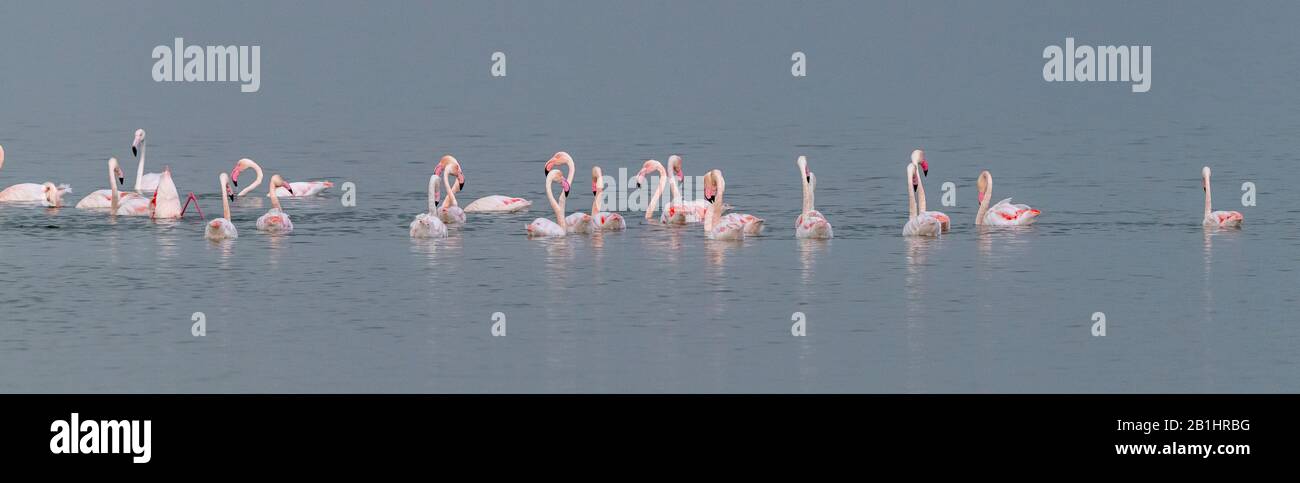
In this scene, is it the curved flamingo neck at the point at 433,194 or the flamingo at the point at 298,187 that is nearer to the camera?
the curved flamingo neck at the point at 433,194

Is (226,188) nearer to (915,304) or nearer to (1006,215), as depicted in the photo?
(1006,215)

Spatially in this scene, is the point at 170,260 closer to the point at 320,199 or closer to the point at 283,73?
the point at 320,199

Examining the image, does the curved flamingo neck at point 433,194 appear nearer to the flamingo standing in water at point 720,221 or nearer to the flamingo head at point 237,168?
the flamingo standing in water at point 720,221

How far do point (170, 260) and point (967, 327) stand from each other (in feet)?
28.8

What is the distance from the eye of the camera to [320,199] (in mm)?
34156

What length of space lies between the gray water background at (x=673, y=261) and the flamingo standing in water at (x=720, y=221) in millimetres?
281

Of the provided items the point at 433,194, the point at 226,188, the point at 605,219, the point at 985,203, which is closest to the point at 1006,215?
the point at 985,203

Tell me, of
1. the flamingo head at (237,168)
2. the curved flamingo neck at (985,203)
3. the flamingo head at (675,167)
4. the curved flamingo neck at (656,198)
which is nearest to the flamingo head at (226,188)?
the flamingo head at (237,168)

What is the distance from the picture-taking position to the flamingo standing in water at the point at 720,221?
28.6 meters

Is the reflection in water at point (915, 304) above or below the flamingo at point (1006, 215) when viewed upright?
below

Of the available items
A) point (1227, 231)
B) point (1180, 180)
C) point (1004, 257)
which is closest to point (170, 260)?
point (1004, 257)
